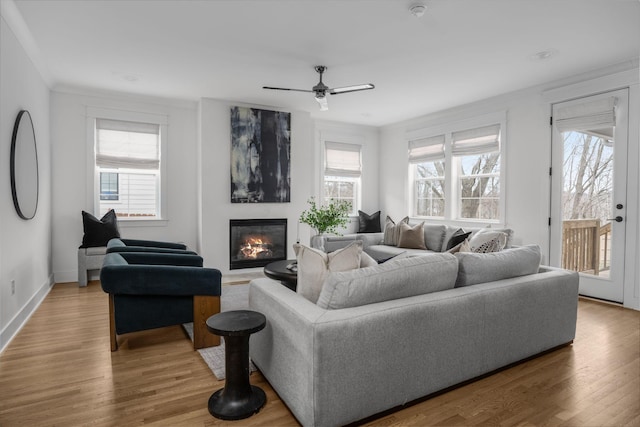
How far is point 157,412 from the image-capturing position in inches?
76.8

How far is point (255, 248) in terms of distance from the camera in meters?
5.77

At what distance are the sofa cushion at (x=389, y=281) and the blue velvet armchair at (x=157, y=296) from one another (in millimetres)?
1317

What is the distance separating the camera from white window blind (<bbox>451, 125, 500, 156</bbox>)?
205 inches

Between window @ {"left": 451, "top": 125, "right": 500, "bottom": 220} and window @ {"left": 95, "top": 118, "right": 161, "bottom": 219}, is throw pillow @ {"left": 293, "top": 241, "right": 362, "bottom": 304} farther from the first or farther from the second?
window @ {"left": 95, "top": 118, "right": 161, "bottom": 219}

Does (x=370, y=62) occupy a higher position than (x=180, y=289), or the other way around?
(x=370, y=62)

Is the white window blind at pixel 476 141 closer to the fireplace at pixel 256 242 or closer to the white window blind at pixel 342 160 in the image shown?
the white window blind at pixel 342 160

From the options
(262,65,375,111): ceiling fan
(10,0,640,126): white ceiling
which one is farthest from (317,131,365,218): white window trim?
(262,65,375,111): ceiling fan

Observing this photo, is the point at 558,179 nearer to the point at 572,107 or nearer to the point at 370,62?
the point at 572,107

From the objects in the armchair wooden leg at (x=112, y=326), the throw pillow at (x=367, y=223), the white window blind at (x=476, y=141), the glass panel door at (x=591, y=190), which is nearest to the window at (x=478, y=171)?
the white window blind at (x=476, y=141)

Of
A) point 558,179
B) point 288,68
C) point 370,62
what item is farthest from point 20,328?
point 558,179

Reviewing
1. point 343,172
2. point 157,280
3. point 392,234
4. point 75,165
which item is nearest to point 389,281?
point 157,280

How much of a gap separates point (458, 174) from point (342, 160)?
6.93ft

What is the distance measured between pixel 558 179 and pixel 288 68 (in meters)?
3.49

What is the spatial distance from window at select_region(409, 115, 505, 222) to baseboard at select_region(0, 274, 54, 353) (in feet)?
18.0
